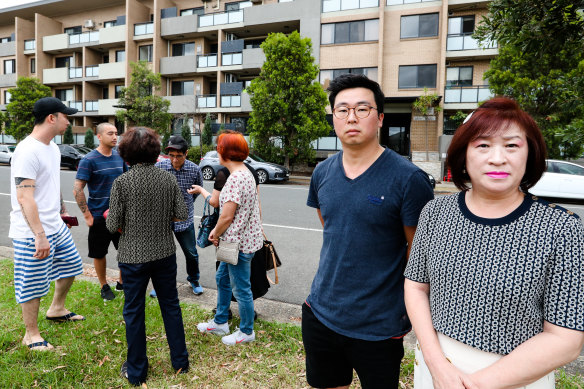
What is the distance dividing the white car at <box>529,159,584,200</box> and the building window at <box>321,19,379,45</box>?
Answer: 44.5ft

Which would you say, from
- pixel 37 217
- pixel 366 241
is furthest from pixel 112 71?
pixel 366 241

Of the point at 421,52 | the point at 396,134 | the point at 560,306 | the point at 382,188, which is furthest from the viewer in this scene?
the point at 396,134

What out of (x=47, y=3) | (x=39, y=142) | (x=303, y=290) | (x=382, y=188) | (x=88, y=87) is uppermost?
(x=47, y=3)

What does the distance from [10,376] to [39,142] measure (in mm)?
1858

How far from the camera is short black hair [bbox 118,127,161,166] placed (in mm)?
2797

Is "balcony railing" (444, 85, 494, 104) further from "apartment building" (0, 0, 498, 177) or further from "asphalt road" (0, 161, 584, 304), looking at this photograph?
"asphalt road" (0, 161, 584, 304)

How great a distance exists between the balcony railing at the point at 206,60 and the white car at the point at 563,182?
21470mm

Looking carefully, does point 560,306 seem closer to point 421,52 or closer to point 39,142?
point 39,142

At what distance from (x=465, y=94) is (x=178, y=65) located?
1945 centimetres

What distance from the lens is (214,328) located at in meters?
3.53

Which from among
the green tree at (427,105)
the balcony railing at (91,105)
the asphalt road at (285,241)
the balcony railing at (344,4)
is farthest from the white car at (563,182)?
the balcony railing at (91,105)

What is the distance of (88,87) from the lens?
31031 millimetres

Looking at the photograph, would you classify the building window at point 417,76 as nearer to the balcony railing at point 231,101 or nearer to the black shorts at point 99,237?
the balcony railing at point 231,101

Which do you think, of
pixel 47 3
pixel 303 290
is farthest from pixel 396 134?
pixel 47 3
